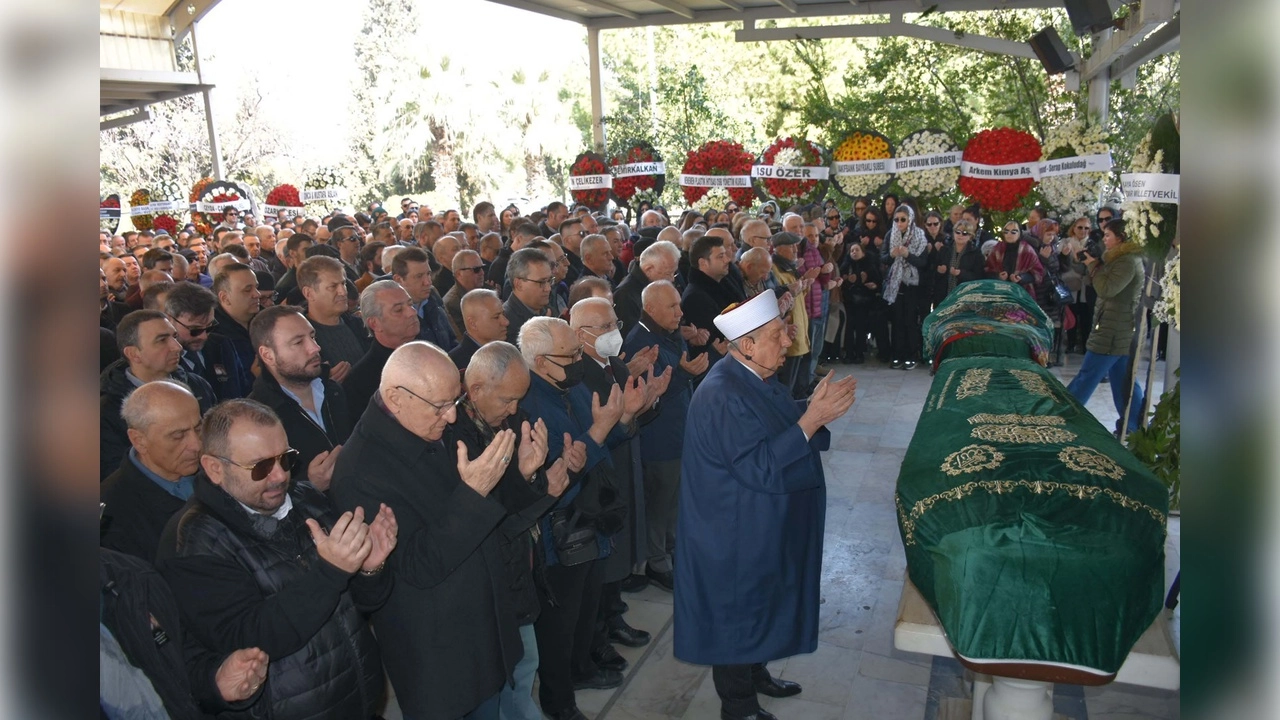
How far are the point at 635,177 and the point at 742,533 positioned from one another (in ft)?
32.0

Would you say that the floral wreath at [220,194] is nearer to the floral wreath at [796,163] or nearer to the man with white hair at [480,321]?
the floral wreath at [796,163]

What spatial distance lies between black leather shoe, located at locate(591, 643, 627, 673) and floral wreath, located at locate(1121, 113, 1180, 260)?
347 cm

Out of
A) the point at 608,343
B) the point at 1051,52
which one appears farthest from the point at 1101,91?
the point at 608,343

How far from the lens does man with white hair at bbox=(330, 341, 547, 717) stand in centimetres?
324

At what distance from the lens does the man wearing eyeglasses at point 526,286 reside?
6.13 metres

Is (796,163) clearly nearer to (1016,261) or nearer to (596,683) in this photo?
(1016,261)

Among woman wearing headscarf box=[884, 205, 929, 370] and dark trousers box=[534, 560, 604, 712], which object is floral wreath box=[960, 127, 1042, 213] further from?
dark trousers box=[534, 560, 604, 712]

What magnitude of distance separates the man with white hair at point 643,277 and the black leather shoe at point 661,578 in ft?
6.46

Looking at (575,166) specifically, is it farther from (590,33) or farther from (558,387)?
(558,387)

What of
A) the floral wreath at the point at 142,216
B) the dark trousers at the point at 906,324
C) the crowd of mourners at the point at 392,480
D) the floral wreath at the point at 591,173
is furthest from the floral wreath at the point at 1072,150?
the floral wreath at the point at 142,216

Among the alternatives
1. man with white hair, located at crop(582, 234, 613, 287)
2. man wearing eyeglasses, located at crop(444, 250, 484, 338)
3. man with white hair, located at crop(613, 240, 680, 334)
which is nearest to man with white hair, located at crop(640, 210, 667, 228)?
man with white hair, located at crop(582, 234, 613, 287)
